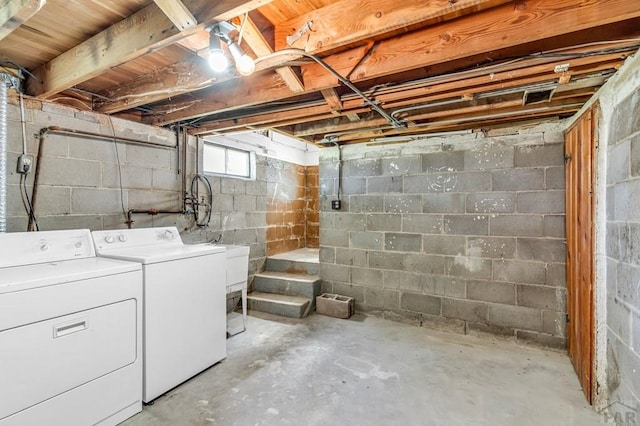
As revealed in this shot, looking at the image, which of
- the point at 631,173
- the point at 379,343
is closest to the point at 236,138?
the point at 379,343

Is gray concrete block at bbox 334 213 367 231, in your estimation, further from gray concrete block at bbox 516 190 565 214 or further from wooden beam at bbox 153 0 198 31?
wooden beam at bbox 153 0 198 31

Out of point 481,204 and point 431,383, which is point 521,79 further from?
point 431,383

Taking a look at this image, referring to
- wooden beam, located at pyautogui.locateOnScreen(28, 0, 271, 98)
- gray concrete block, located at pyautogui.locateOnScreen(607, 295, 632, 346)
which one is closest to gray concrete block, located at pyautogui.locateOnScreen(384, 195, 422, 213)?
gray concrete block, located at pyautogui.locateOnScreen(607, 295, 632, 346)

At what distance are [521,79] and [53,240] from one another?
3167 millimetres

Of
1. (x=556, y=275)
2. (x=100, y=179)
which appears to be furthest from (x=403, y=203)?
(x=100, y=179)

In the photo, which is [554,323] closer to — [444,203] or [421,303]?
[421,303]

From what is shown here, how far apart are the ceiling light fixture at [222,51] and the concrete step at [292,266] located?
2917mm

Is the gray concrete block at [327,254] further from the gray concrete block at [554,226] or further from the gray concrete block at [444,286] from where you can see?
the gray concrete block at [554,226]

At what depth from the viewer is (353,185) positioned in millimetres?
3756

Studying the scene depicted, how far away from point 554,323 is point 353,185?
238cm

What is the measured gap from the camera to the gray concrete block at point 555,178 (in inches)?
108

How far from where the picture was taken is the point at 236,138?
3873 millimetres

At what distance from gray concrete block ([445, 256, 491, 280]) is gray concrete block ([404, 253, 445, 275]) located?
7cm

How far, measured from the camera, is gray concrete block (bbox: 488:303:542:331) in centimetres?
286
